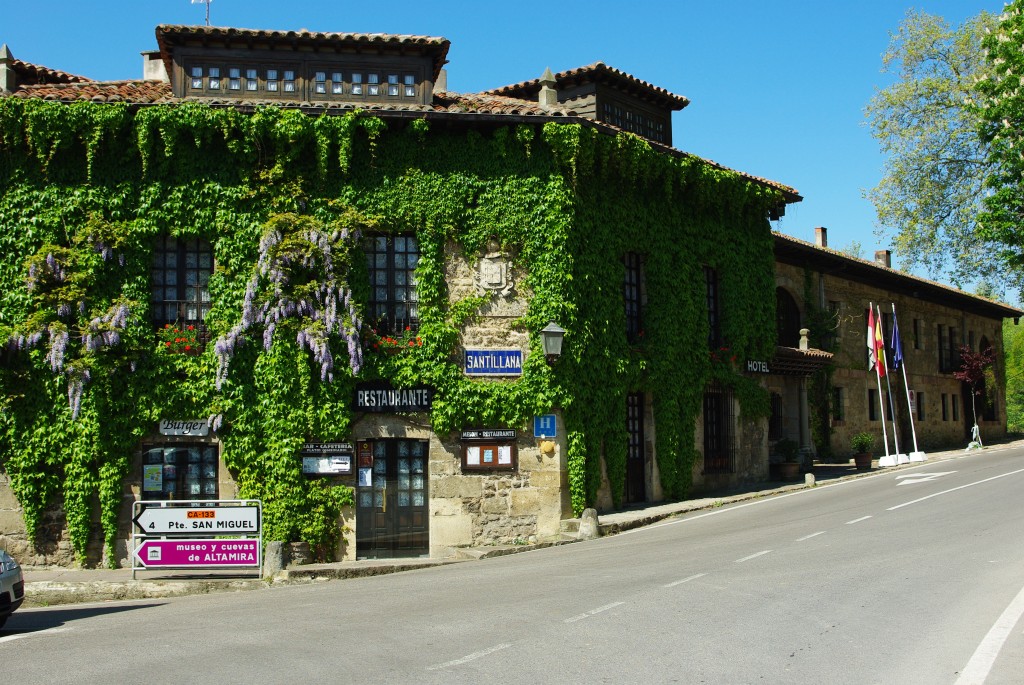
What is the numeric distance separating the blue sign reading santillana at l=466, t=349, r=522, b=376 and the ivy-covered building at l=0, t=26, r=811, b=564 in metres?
0.04

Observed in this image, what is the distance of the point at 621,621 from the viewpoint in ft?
29.8

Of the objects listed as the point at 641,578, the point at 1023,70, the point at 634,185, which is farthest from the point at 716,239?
the point at 641,578

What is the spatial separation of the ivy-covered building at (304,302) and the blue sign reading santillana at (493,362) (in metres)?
0.04

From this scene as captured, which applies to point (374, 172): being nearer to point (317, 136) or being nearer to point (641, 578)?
point (317, 136)

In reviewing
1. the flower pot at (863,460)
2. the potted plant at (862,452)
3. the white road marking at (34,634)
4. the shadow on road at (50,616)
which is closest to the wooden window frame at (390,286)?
the shadow on road at (50,616)

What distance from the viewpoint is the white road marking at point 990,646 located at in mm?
7066

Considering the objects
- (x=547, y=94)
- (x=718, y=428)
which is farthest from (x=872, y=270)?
(x=547, y=94)

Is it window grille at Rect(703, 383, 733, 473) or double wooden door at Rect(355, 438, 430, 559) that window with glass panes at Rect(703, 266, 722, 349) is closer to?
window grille at Rect(703, 383, 733, 473)

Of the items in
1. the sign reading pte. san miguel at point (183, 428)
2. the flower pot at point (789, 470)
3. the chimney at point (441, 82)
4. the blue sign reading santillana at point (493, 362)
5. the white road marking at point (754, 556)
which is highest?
the chimney at point (441, 82)

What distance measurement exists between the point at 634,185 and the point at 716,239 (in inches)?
147

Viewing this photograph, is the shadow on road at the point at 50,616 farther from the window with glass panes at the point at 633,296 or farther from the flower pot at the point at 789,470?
the flower pot at the point at 789,470

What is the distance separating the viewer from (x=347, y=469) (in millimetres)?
17188

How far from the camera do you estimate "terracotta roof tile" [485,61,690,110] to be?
21734mm

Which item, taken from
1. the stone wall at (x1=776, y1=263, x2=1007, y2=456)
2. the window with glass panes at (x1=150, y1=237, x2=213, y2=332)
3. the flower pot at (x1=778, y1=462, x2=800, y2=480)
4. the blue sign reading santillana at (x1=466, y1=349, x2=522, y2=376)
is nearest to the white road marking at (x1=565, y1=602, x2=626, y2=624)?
the blue sign reading santillana at (x1=466, y1=349, x2=522, y2=376)
